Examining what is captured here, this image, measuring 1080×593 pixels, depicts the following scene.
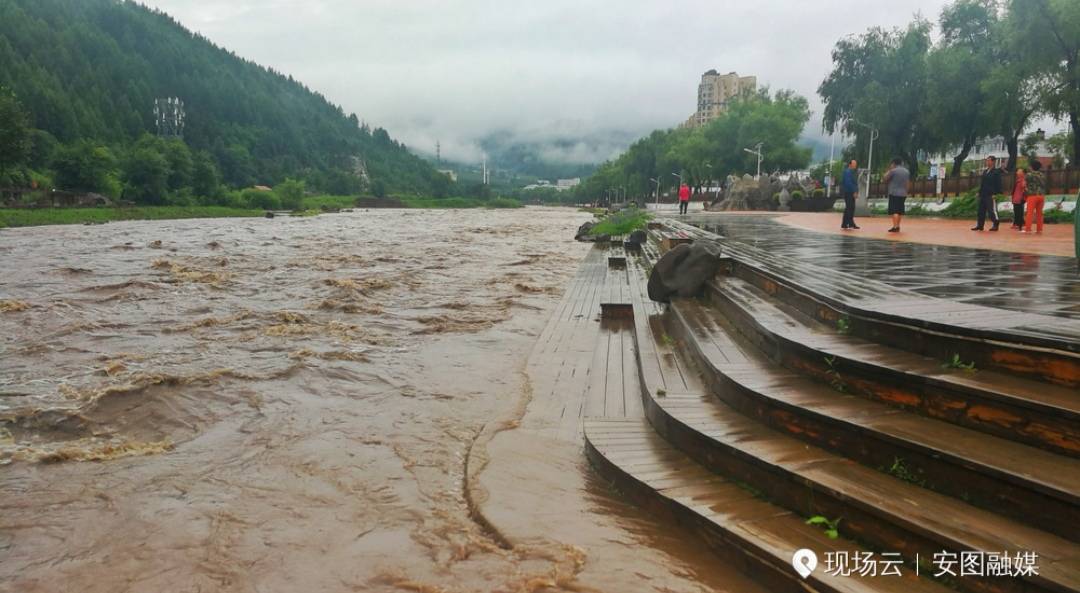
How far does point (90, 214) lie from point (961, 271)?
51672 mm

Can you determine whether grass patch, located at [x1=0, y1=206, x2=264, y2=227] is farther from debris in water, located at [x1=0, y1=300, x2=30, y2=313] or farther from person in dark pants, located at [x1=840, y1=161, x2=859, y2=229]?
person in dark pants, located at [x1=840, y1=161, x2=859, y2=229]

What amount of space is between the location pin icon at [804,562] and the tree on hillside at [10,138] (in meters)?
59.9

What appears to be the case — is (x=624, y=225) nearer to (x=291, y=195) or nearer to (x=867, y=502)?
(x=867, y=502)

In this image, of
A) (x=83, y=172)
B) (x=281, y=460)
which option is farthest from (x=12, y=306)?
(x=83, y=172)

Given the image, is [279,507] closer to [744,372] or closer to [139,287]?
[744,372]

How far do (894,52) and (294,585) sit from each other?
135ft

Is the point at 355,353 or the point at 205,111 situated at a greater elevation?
the point at 205,111

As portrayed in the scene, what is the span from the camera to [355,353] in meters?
7.23

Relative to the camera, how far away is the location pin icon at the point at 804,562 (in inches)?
95.9

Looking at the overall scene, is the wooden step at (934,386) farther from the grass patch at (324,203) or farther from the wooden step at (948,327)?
the grass patch at (324,203)

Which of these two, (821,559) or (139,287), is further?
(139,287)

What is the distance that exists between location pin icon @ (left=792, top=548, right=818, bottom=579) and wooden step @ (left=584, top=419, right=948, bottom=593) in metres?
0.02

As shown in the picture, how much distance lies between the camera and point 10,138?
1845 inches

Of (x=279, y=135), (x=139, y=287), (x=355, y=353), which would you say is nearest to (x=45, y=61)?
(x=279, y=135)
